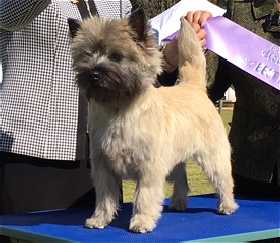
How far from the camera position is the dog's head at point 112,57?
90.6 inches

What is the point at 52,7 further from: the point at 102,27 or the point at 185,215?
the point at 185,215

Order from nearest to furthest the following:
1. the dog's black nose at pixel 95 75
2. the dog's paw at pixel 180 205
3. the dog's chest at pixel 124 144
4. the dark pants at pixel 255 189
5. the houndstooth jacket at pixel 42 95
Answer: the dog's black nose at pixel 95 75 < the dog's chest at pixel 124 144 < the houndstooth jacket at pixel 42 95 < the dog's paw at pixel 180 205 < the dark pants at pixel 255 189

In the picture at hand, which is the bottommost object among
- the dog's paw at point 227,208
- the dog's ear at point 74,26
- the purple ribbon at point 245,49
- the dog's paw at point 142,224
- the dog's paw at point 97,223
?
the dog's paw at point 227,208

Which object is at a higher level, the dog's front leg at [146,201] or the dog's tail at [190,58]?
the dog's tail at [190,58]

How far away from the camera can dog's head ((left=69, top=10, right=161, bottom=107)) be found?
230cm

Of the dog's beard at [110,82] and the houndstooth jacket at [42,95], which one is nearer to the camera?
the dog's beard at [110,82]

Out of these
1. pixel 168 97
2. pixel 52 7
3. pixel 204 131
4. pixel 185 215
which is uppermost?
pixel 52 7

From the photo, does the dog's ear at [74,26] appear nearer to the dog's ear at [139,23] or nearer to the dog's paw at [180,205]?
the dog's ear at [139,23]

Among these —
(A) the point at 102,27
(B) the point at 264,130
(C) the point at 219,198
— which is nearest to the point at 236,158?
(B) the point at 264,130

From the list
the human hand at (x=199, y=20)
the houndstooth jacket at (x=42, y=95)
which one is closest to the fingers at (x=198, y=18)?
the human hand at (x=199, y=20)

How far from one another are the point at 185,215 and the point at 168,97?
1.87 feet

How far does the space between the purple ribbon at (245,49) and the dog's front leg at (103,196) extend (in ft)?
3.17

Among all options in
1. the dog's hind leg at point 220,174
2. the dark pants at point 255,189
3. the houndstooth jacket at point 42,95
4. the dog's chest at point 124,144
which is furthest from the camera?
the dark pants at point 255,189

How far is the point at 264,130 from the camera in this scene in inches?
123
